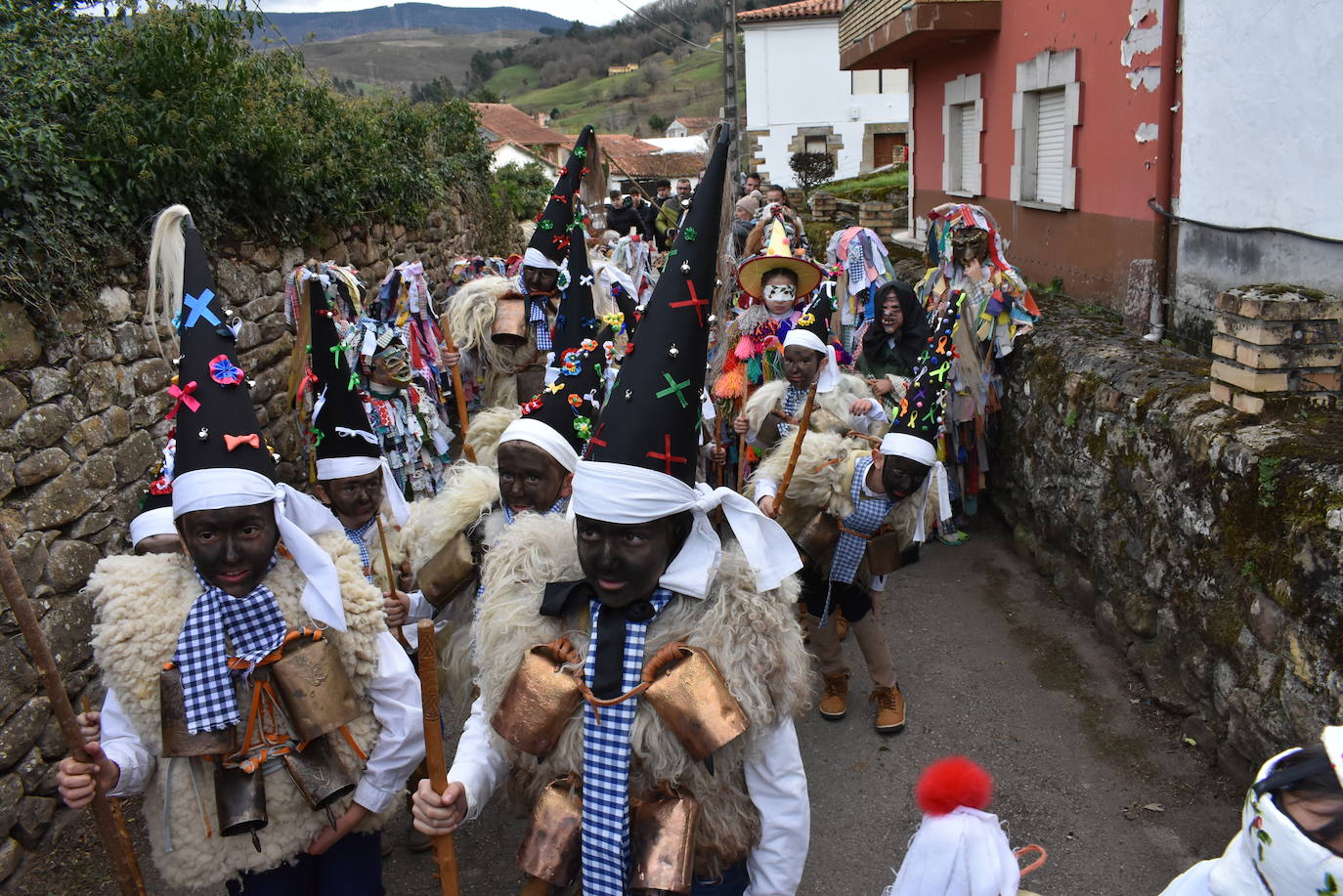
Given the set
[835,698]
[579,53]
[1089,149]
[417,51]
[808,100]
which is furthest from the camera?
[417,51]

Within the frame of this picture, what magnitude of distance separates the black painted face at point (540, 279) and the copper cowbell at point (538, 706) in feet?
13.6

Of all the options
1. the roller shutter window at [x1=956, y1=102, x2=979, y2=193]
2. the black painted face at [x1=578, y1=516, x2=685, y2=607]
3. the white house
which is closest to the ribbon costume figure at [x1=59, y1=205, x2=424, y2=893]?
the black painted face at [x1=578, y1=516, x2=685, y2=607]

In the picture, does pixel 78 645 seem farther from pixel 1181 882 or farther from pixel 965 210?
pixel 965 210

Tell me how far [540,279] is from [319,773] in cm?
402

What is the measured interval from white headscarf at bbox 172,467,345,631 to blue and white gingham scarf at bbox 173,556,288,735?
4.5 inches

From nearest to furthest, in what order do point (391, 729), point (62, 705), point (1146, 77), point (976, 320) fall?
point (62, 705) < point (391, 729) < point (976, 320) < point (1146, 77)

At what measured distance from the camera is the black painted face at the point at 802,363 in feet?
16.7

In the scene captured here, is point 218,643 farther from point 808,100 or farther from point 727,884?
point 808,100

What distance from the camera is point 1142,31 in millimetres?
6992

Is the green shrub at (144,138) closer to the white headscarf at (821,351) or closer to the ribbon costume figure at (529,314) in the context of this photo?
the ribbon costume figure at (529,314)

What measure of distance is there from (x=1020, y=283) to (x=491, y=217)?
9.26 meters

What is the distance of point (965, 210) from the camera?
6.78m

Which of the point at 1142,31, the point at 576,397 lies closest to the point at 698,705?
the point at 576,397

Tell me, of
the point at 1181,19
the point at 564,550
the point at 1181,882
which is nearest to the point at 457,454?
the point at 564,550
